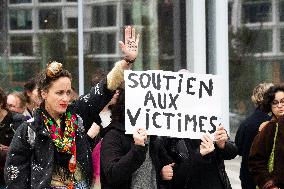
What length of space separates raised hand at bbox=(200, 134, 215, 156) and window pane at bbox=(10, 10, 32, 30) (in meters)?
6.35

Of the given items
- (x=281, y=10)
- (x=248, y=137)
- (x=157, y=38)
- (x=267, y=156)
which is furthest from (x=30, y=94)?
(x=281, y=10)

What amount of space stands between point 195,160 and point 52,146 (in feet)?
4.71

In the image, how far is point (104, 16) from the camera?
12.5m

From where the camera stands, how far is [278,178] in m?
6.45

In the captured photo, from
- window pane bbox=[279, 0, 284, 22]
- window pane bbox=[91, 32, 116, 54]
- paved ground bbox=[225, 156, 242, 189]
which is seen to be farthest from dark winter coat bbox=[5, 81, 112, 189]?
window pane bbox=[279, 0, 284, 22]

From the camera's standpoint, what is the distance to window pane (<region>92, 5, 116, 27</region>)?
1243cm

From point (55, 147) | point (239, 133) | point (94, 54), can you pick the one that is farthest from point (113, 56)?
point (55, 147)

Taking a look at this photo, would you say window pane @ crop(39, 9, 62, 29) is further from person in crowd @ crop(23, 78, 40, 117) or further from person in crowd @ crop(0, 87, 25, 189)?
person in crowd @ crop(0, 87, 25, 189)

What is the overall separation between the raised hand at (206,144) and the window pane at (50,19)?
6.22 meters

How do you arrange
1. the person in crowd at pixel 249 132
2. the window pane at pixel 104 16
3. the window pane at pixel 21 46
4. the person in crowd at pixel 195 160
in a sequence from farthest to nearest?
the window pane at pixel 104 16 → the window pane at pixel 21 46 → the person in crowd at pixel 249 132 → the person in crowd at pixel 195 160

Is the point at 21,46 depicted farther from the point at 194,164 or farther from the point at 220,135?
the point at 220,135

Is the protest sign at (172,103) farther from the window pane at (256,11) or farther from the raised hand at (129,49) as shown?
the window pane at (256,11)

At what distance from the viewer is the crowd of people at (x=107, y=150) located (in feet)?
18.3

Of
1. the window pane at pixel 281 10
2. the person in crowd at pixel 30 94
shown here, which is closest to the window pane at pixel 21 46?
the person in crowd at pixel 30 94
